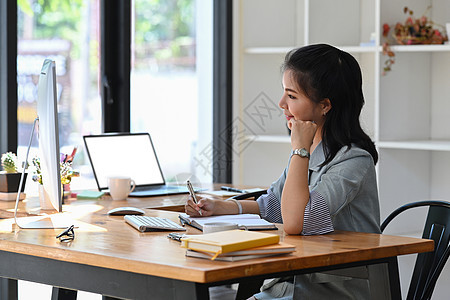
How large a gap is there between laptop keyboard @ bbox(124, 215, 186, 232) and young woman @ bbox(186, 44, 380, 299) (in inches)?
13.0

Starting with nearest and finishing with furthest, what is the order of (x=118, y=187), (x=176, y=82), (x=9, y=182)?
(x=9, y=182) → (x=118, y=187) → (x=176, y=82)

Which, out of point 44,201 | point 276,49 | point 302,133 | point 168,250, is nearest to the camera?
point 168,250

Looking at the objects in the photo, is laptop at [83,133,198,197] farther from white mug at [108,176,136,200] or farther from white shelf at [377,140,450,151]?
white shelf at [377,140,450,151]

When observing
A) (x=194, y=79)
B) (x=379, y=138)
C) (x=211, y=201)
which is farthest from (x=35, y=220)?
(x=194, y=79)

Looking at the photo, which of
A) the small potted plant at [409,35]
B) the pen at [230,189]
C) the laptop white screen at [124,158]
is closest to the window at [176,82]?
the laptop white screen at [124,158]

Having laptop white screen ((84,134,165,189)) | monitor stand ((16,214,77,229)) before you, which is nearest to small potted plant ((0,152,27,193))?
laptop white screen ((84,134,165,189))

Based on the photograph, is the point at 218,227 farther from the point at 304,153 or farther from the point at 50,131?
the point at 50,131

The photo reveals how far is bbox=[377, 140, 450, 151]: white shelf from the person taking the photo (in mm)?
3347

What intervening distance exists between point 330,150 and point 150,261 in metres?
0.79

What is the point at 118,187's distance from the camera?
9.41ft

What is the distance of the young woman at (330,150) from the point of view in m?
2.00

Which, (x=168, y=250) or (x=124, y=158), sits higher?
(x=124, y=158)

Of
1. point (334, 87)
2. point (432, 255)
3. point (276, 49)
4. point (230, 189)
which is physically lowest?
point (432, 255)

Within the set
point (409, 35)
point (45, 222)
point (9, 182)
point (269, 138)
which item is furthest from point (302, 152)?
point (269, 138)
